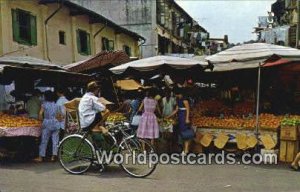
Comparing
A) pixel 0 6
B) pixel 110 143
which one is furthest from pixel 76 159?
pixel 0 6

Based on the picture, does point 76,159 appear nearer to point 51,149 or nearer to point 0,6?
point 51,149

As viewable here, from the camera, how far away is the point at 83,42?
2191 cm

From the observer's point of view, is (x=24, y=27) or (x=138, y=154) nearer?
(x=138, y=154)

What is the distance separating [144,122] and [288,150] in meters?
3.64

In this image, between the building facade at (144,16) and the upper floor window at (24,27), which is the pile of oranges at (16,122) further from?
the building facade at (144,16)

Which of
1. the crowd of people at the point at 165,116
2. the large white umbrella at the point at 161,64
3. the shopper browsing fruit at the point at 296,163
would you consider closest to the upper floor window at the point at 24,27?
the large white umbrella at the point at 161,64

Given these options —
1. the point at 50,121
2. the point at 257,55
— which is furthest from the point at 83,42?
the point at 257,55

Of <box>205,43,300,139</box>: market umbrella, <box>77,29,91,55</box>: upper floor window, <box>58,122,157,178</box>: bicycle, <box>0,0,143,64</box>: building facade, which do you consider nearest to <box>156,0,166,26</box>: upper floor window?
<box>0,0,143,64</box>: building facade

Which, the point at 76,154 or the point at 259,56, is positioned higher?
the point at 259,56

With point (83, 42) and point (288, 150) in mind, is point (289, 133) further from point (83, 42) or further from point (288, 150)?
point (83, 42)

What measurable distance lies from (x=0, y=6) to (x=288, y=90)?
10.6m

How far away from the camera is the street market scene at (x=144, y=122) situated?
816 cm

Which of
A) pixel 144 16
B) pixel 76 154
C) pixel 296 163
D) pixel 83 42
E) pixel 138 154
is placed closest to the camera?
pixel 138 154

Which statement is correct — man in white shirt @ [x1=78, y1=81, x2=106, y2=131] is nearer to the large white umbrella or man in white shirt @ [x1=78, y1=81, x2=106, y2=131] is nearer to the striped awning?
the large white umbrella
